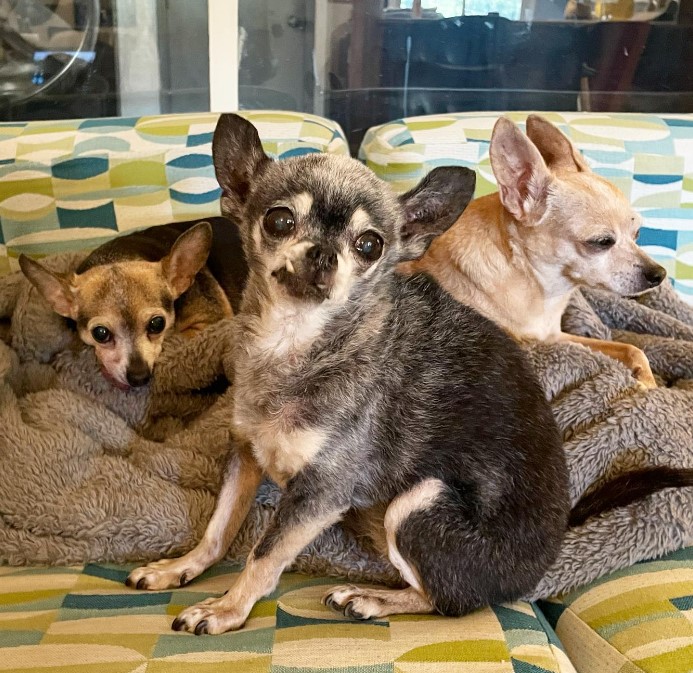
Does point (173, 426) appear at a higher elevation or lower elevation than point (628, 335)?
lower

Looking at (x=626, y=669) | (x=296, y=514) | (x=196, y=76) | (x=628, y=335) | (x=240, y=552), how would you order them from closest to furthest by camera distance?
(x=626, y=669) < (x=296, y=514) < (x=240, y=552) < (x=628, y=335) < (x=196, y=76)

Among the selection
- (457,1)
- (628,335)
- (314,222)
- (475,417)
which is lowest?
(628,335)

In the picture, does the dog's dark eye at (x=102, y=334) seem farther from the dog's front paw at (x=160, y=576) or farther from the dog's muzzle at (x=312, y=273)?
the dog's muzzle at (x=312, y=273)

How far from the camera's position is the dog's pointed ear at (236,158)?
1389 mm

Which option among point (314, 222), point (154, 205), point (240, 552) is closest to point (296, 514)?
point (240, 552)

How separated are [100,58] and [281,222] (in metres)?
2.06

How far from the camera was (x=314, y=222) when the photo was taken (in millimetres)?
1275

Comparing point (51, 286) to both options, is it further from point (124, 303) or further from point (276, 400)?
point (276, 400)

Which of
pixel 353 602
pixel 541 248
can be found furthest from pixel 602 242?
pixel 353 602

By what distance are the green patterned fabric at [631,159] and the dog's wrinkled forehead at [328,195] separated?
81 centimetres

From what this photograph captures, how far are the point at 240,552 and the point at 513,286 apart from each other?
0.97 metres

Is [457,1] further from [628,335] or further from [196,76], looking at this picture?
[628,335]

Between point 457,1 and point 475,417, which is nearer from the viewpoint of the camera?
point 475,417

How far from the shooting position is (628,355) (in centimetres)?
185
